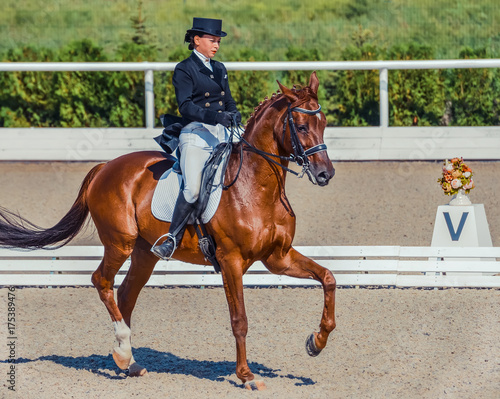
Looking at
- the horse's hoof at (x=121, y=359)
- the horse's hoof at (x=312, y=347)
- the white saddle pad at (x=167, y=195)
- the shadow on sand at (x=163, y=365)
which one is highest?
the white saddle pad at (x=167, y=195)

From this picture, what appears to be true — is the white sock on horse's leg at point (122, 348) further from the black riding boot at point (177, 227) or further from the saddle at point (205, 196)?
the saddle at point (205, 196)

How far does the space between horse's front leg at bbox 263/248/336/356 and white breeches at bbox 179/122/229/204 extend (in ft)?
2.47

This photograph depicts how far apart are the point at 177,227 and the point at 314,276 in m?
1.05

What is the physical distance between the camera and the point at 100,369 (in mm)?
6605

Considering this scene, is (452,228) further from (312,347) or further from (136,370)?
(136,370)

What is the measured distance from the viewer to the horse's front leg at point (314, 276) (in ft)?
19.5

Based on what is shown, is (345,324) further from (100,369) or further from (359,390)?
(100,369)

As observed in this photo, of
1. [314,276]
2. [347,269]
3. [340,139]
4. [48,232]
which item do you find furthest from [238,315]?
[340,139]

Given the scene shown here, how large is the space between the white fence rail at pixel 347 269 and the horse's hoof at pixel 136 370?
2.48 metres

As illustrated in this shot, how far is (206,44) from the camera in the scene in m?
6.24

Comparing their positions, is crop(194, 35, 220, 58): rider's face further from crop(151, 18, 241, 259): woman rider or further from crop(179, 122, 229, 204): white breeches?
crop(179, 122, 229, 204): white breeches

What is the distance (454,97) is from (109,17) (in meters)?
9.60

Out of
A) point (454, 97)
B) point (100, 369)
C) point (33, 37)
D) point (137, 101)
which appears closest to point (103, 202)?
point (100, 369)

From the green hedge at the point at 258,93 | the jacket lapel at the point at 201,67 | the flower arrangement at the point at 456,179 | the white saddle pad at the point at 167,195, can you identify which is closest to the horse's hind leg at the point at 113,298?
the white saddle pad at the point at 167,195
